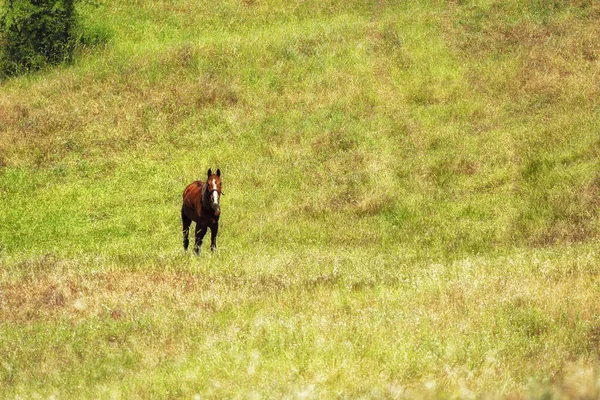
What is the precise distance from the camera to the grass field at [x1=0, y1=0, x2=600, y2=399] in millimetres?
8281

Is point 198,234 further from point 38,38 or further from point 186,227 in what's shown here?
point 38,38

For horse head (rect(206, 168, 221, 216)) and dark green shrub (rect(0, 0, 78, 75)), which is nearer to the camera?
horse head (rect(206, 168, 221, 216))

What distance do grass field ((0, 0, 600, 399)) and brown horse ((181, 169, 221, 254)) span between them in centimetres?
92

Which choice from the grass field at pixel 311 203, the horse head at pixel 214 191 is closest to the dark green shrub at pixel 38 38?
the grass field at pixel 311 203

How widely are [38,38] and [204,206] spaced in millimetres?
24498

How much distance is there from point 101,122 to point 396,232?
16.4m

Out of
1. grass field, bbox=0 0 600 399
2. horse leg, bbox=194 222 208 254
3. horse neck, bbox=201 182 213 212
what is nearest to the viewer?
grass field, bbox=0 0 600 399

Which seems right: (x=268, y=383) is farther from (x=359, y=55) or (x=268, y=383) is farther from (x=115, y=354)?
(x=359, y=55)

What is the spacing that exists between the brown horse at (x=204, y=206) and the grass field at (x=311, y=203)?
921mm

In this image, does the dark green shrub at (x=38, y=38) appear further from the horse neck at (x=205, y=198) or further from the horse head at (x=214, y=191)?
the horse head at (x=214, y=191)

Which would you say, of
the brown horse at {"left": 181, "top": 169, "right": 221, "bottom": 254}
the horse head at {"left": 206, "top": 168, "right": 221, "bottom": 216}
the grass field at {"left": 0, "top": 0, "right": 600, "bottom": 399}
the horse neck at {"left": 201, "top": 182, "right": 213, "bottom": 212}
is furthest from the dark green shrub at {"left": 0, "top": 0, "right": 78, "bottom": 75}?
the horse head at {"left": 206, "top": 168, "right": 221, "bottom": 216}

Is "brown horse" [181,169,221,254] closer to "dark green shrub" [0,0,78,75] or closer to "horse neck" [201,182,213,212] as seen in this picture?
"horse neck" [201,182,213,212]

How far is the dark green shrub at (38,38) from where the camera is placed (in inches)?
1451

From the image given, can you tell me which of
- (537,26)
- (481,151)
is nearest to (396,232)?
(481,151)
